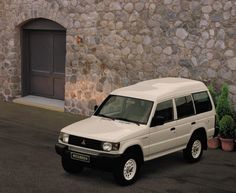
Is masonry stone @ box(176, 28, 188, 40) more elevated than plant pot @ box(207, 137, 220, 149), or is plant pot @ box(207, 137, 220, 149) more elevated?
masonry stone @ box(176, 28, 188, 40)

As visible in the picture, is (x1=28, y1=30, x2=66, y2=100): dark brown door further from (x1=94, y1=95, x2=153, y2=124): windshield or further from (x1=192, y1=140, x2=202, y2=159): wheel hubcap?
(x1=192, y1=140, x2=202, y2=159): wheel hubcap

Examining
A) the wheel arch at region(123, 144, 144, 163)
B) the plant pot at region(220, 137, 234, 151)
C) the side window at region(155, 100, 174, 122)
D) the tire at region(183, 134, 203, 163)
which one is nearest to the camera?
the wheel arch at region(123, 144, 144, 163)

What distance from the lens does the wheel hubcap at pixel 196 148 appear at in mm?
11422

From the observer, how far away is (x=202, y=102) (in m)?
11.5

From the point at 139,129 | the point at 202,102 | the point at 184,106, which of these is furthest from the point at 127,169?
the point at 202,102

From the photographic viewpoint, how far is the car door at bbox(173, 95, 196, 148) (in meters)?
10.8

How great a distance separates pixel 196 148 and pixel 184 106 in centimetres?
112

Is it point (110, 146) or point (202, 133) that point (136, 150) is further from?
point (202, 133)

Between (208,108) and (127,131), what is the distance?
2785 mm

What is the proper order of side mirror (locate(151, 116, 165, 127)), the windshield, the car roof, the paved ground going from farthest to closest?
the car roof < the windshield < side mirror (locate(151, 116, 165, 127)) < the paved ground

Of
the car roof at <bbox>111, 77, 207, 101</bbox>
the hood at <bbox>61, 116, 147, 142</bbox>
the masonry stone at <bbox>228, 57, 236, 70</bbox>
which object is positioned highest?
the masonry stone at <bbox>228, 57, 236, 70</bbox>

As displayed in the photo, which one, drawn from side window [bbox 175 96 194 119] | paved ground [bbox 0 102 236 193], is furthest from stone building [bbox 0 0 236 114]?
paved ground [bbox 0 102 236 193]

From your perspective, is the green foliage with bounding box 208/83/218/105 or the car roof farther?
the green foliage with bounding box 208/83/218/105

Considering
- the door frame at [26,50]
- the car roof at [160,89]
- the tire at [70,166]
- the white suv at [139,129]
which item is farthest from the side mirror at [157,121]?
the door frame at [26,50]
